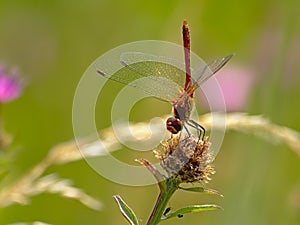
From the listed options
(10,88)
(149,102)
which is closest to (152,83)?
(10,88)

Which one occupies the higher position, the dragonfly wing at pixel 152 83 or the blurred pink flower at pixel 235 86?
the blurred pink flower at pixel 235 86

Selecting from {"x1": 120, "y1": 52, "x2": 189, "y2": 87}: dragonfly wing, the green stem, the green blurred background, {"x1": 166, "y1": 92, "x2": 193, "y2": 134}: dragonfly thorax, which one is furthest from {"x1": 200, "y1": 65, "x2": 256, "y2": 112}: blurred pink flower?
the green stem

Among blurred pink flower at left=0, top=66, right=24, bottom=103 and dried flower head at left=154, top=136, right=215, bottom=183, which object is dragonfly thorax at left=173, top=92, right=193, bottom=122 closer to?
A: dried flower head at left=154, top=136, right=215, bottom=183

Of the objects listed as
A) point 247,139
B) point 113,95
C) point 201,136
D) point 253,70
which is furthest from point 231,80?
point 201,136

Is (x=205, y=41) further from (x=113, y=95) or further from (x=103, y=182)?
(x=103, y=182)

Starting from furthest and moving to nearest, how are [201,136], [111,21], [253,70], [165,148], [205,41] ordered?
[111,21]
[205,41]
[253,70]
[201,136]
[165,148]

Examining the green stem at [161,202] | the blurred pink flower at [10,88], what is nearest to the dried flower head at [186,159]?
the green stem at [161,202]

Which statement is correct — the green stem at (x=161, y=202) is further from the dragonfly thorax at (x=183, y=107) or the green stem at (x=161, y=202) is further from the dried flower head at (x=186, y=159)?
the dragonfly thorax at (x=183, y=107)

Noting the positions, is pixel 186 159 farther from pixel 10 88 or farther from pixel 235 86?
pixel 235 86
